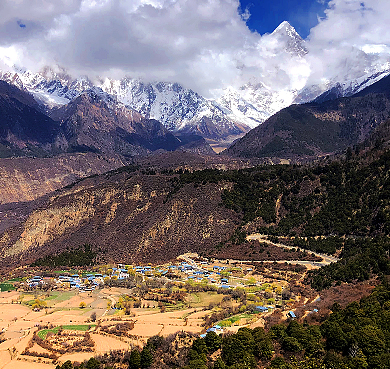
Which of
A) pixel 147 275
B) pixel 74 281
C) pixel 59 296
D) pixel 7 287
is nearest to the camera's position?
pixel 59 296

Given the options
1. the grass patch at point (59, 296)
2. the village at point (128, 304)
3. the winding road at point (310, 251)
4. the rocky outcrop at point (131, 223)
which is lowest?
the grass patch at point (59, 296)

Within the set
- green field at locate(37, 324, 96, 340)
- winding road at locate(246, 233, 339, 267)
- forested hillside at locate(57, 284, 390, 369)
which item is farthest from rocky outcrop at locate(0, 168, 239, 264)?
forested hillside at locate(57, 284, 390, 369)

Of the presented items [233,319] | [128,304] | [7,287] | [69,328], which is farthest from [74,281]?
[233,319]

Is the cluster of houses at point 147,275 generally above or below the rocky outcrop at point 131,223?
below

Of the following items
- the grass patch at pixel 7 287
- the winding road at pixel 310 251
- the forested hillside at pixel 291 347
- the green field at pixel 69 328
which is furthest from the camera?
the grass patch at pixel 7 287

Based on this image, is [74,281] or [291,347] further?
[74,281]

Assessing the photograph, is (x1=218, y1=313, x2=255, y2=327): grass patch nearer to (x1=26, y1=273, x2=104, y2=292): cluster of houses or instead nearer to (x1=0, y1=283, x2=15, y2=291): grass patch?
(x1=26, y1=273, x2=104, y2=292): cluster of houses

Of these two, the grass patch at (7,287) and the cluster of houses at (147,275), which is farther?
the grass patch at (7,287)

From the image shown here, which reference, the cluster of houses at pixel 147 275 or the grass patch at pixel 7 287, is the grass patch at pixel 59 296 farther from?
the grass patch at pixel 7 287

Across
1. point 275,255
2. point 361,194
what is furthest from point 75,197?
point 361,194

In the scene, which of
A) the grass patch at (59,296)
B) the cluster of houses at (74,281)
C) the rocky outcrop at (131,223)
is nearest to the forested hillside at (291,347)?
the grass patch at (59,296)

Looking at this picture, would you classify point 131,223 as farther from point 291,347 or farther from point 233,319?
point 291,347
